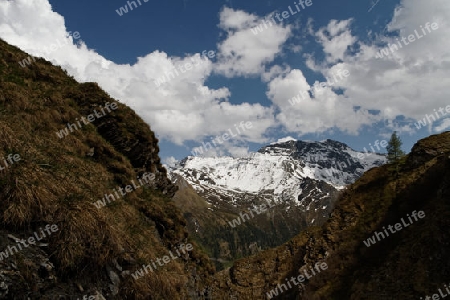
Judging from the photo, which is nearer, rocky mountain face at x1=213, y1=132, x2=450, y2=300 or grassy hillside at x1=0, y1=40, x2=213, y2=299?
grassy hillside at x1=0, y1=40, x2=213, y2=299

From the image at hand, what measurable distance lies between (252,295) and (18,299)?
156ft

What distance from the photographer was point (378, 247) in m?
31.8

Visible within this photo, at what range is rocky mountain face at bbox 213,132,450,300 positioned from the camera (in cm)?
2462

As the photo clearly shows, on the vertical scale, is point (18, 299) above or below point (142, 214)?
below

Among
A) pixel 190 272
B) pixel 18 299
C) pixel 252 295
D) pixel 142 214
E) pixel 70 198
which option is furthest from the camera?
pixel 252 295

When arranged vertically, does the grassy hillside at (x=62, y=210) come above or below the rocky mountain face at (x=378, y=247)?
above

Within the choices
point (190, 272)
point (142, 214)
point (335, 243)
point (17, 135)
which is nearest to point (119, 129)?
point (142, 214)

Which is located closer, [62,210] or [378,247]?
[62,210]

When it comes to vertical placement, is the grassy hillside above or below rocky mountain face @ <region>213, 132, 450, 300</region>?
above

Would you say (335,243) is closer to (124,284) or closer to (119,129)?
(119,129)

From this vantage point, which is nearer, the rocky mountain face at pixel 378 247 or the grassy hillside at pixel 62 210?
the grassy hillside at pixel 62 210

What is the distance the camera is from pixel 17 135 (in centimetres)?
1052

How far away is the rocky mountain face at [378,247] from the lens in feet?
80.8

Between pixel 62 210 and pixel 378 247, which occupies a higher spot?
pixel 62 210
